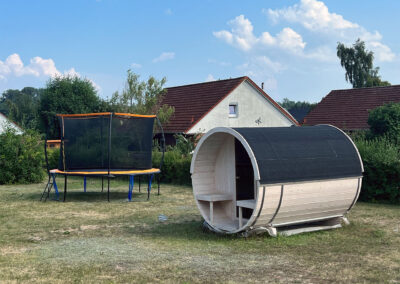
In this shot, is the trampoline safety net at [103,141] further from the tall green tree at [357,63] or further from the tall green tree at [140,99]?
the tall green tree at [357,63]

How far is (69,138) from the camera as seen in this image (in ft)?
47.4

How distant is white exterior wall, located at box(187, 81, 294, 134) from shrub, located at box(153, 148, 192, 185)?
8.54m

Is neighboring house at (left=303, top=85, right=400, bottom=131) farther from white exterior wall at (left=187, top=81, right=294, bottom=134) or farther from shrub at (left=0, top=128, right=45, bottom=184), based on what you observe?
shrub at (left=0, top=128, right=45, bottom=184)

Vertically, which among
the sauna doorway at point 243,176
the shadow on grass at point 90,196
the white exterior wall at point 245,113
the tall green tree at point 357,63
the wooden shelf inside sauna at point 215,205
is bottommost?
the shadow on grass at point 90,196

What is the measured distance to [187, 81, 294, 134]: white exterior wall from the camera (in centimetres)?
2786

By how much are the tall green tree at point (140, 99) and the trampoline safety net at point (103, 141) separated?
12570mm

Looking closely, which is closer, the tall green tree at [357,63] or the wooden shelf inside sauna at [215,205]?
the wooden shelf inside sauna at [215,205]

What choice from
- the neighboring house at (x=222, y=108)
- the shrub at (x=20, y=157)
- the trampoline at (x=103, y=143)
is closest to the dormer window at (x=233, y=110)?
the neighboring house at (x=222, y=108)

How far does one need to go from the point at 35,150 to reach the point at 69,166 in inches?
208

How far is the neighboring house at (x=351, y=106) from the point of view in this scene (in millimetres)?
31031

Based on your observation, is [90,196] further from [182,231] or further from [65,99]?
[65,99]

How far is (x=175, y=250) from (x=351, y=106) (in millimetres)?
27542

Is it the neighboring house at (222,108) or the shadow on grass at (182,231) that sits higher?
the neighboring house at (222,108)

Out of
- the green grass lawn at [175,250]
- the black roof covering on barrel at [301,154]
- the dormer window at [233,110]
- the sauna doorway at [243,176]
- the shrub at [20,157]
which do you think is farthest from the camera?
the dormer window at [233,110]
